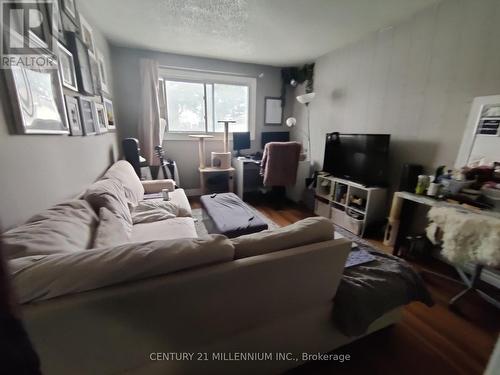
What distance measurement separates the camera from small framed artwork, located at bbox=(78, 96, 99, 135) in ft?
5.60

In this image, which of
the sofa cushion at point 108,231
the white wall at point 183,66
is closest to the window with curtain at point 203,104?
the white wall at point 183,66

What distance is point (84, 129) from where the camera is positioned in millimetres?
1743

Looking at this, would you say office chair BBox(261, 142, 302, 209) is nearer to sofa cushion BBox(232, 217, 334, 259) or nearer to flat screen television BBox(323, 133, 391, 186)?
flat screen television BBox(323, 133, 391, 186)

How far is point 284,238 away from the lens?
3.10 feet

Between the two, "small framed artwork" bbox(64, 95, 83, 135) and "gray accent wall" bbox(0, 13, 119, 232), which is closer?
"gray accent wall" bbox(0, 13, 119, 232)

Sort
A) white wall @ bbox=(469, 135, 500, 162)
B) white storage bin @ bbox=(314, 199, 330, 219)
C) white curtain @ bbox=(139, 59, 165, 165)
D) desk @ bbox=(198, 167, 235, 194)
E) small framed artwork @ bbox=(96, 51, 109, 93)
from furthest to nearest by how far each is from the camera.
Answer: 1. desk @ bbox=(198, 167, 235, 194)
2. white curtain @ bbox=(139, 59, 165, 165)
3. white storage bin @ bbox=(314, 199, 330, 219)
4. small framed artwork @ bbox=(96, 51, 109, 93)
5. white wall @ bbox=(469, 135, 500, 162)

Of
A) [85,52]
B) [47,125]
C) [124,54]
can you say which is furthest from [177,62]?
[47,125]

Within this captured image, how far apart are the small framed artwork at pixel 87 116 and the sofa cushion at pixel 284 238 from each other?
5.50 ft

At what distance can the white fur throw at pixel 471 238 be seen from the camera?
1244 millimetres

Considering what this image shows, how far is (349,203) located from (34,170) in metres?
2.89

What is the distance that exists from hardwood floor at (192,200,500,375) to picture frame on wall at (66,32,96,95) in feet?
8.01

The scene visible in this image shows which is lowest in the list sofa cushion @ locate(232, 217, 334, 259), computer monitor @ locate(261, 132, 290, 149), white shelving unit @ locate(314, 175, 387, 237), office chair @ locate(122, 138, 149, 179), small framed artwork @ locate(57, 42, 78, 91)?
white shelving unit @ locate(314, 175, 387, 237)

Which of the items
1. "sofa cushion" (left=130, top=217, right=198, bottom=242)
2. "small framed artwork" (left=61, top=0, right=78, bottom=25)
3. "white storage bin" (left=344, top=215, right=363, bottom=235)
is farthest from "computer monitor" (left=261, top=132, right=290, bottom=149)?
"small framed artwork" (left=61, top=0, right=78, bottom=25)

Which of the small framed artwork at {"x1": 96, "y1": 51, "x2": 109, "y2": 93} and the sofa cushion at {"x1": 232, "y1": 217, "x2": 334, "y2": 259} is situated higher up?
the small framed artwork at {"x1": 96, "y1": 51, "x2": 109, "y2": 93}
